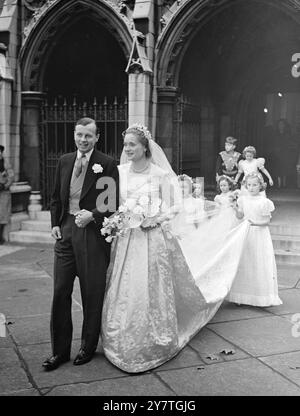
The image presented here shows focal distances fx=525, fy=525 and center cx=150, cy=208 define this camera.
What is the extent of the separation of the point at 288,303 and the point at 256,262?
626 millimetres

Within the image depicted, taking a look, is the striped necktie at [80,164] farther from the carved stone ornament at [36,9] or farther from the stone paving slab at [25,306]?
the carved stone ornament at [36,9]

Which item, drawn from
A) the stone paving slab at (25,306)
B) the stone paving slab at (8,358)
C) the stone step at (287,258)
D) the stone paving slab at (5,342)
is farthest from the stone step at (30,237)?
the stone paving slab at (8,358)

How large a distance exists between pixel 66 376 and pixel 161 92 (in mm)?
6847

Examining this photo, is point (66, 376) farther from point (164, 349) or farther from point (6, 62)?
point (6, 62)

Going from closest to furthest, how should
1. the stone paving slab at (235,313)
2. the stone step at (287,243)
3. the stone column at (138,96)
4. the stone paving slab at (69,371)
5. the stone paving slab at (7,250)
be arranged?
the stone paving slab at (69,371)
the stone paving slab at (235,313)
the stone step at (287,243)
the stone paving slab at (7,250)
the stone column at (138,96)

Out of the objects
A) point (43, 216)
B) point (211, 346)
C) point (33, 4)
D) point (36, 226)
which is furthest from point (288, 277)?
point (33, 4)

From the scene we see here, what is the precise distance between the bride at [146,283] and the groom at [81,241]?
0.15 metres

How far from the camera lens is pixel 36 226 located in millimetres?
10273

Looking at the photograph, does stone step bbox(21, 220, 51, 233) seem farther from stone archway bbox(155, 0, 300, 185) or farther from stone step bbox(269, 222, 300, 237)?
stone step bbox(269, 222, 300, 237)

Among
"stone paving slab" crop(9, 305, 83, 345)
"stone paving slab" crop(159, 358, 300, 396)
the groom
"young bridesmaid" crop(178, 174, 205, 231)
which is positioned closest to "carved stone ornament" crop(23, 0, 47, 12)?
"young bridesmaid" crop(178, 174, 205, 231)

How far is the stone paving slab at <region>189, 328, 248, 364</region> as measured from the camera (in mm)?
4395

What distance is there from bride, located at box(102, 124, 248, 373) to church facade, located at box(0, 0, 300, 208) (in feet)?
16.8

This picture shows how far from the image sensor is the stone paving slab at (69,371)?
3916 mm
